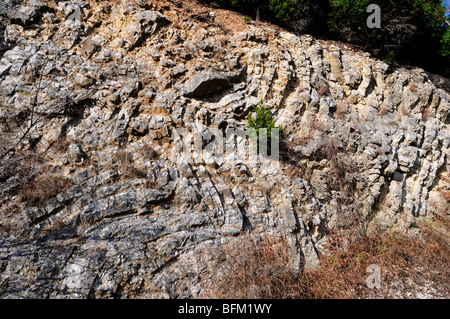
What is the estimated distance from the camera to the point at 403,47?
11.7m

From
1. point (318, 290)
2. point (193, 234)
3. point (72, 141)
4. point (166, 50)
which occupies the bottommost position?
point (318, 290)

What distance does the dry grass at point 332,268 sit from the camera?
5.37 meters

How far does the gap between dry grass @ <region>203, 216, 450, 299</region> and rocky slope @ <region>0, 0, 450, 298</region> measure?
1.20 ft

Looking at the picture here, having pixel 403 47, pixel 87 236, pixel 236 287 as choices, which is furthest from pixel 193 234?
pixel 403 47

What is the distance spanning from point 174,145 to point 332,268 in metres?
4.98

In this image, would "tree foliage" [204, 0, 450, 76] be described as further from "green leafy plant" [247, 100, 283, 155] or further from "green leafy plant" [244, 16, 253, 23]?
"green leafy plant" [247, 100, 283, 155]

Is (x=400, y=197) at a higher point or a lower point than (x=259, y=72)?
lower

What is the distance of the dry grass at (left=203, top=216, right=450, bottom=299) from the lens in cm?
537

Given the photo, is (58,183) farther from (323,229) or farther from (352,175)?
(352,175)

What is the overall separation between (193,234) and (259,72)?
19.3 feet

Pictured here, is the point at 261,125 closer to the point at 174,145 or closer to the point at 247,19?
the point at 174,145

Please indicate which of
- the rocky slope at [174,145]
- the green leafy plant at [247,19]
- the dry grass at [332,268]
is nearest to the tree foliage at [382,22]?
the green leafy plant at [247,19]

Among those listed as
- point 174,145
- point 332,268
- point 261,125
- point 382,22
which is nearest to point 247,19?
point 261,125

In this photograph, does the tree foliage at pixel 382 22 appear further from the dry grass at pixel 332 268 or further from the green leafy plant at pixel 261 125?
the dry grass at pixel 332 268
